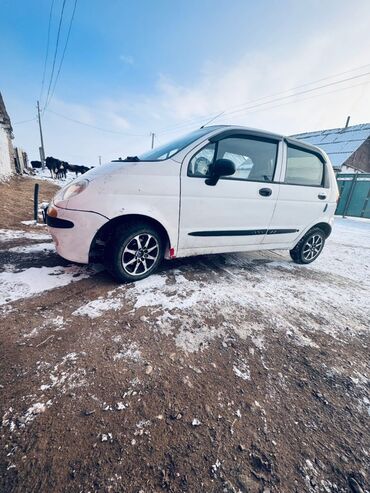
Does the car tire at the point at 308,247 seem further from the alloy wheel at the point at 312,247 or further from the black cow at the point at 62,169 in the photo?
the black cow at the point at 62,169

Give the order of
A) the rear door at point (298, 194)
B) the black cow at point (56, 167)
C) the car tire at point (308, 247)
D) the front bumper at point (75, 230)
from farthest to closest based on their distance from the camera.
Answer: the black cow at point (56, 167)
the car tire at point (308, 247)
the rear door at point (298, 194)
the front bumper at point (75, 230)

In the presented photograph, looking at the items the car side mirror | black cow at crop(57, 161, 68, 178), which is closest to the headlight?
the car side mirror

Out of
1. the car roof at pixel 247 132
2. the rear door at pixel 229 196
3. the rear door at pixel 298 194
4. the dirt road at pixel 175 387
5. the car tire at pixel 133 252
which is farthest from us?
the rear door at pixel 298 194

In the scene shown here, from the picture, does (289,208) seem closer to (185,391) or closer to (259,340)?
(259,340)

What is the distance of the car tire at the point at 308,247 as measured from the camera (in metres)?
4.00

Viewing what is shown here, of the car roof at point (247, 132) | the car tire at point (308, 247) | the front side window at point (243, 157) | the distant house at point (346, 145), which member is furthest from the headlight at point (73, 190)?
the distant house at point (346, 145)

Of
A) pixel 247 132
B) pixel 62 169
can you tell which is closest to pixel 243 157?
pixel 247 132

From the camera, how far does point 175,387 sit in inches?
57.5

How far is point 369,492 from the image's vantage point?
1059mm

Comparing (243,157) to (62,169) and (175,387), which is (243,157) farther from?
(62,169)

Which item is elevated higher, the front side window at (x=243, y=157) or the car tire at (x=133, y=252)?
the front side window at (x=243, y=157)

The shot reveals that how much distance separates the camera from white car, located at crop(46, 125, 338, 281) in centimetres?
231

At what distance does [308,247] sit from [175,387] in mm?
3596

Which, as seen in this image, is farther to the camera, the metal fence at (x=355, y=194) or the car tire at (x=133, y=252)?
the metal fence at (x=355, y=194)
